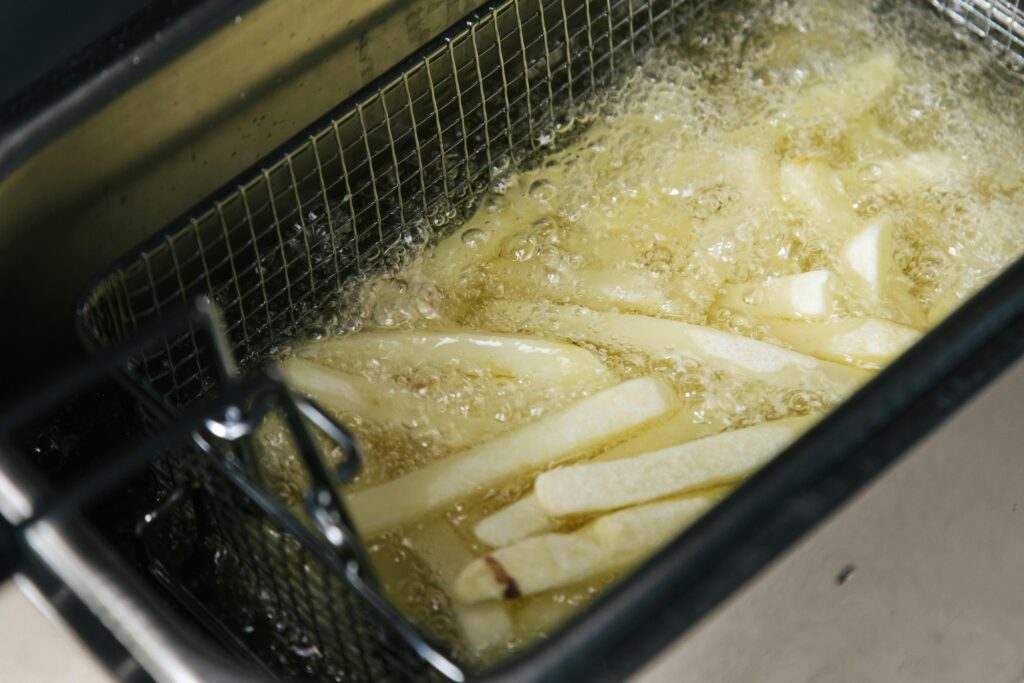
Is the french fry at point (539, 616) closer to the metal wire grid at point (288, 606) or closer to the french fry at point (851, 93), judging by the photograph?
the metal wire grid at point (288, 606)

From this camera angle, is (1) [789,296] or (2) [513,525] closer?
(2) [513,525]

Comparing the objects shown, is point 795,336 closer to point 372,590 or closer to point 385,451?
point 385,451

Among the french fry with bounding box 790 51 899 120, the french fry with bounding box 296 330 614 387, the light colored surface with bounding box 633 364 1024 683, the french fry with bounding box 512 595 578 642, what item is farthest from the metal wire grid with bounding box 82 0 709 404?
the light colored surface with bounding box 633 364 1024 683

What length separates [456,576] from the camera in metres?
1.30

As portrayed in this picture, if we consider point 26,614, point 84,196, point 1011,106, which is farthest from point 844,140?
point 26,614

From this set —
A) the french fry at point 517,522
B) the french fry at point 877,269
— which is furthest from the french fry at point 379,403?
the french fry at point 877,269

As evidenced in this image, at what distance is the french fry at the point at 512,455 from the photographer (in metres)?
1.32

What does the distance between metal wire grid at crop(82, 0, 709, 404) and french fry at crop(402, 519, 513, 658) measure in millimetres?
324

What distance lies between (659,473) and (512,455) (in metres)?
0.15

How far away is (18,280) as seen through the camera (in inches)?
55.4

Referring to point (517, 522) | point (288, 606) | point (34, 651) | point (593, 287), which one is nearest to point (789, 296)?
point (593, 287)

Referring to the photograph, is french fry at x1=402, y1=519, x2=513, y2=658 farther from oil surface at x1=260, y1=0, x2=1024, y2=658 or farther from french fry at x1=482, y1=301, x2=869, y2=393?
french fry at x1=482, y1=301, x2=869, y2=393

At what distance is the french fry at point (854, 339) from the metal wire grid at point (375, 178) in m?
0.45

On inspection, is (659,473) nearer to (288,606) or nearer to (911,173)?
(288,606)
